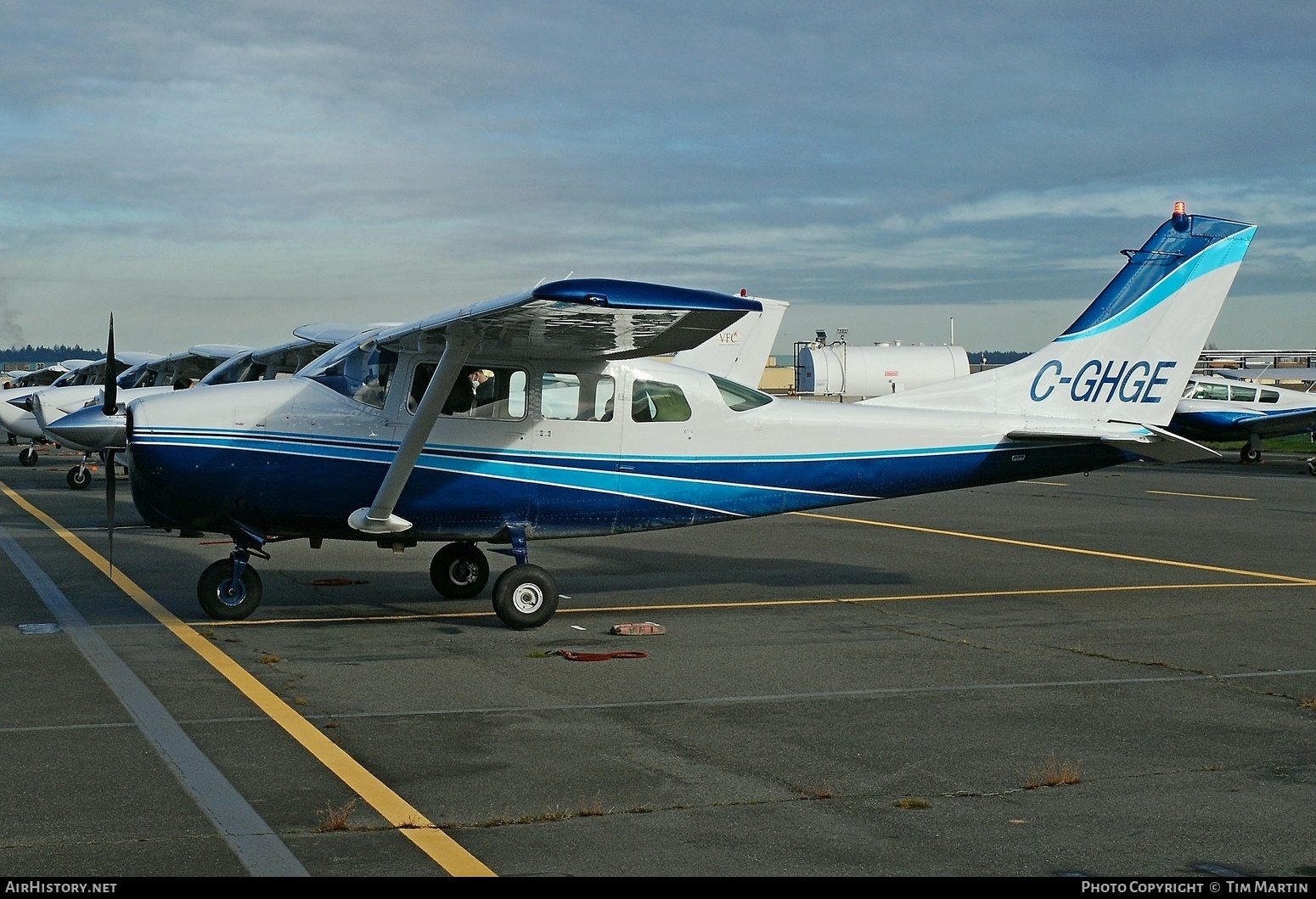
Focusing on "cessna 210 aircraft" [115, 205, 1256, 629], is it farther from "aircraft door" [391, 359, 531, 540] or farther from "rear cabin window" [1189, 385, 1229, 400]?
"rear cabin window" [1189, 385, 1229, 400]

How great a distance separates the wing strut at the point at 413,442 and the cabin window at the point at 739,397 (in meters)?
2.59

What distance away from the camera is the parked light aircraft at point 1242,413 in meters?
32.4

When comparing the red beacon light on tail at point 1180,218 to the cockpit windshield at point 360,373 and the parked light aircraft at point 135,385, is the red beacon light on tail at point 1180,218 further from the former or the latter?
the parked light aircraft at point 135,385

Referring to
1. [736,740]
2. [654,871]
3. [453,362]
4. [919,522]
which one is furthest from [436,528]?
[919,522]

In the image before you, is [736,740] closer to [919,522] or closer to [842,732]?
[842,732]

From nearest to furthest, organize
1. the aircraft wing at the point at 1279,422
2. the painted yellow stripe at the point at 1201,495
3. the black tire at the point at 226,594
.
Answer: the black tire at the point at 226,594 → the painted yellow stripe at the point at 1201,495 → the aircraft wing at the point at 1279,422

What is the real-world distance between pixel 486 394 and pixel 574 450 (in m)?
0.85

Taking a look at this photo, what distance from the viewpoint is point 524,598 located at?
32.6 ft

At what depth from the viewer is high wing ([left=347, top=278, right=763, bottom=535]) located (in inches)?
322

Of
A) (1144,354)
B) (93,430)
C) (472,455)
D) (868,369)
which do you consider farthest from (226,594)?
(868,369)

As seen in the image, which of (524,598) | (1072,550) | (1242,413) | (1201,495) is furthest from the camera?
(1242,413)

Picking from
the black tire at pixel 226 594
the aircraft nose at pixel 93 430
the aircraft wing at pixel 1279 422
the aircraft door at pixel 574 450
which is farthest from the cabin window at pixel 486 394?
the aircraft wing at pixel 1279 422

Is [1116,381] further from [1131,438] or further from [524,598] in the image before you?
[524,598]
